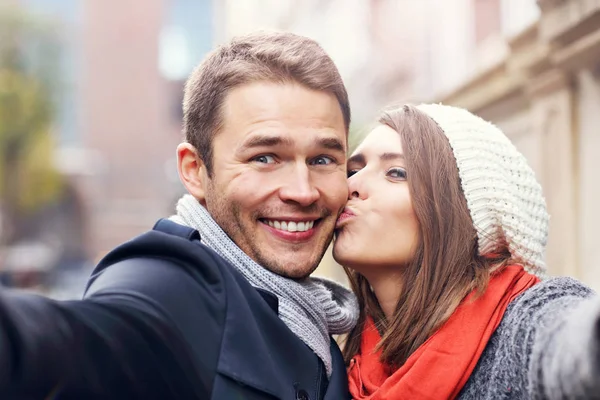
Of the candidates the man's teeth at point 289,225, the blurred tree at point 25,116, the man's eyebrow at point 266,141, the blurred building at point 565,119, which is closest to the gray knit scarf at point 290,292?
the man's teeth at point 289,225

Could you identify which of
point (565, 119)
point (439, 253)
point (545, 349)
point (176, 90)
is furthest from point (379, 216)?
point (176, 90)

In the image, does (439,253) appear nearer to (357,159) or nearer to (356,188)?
(356,188)

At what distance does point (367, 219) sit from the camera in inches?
112

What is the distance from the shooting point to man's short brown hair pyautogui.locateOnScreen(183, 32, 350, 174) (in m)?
2.63

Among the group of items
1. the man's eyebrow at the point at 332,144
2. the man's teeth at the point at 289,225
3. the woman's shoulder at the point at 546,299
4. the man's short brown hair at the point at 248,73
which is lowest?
the woman's shoulder at the point at 546,299

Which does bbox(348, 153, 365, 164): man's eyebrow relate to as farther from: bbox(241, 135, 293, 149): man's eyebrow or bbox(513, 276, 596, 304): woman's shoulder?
bbox(513, 276, 596, 304): woman's shoulder

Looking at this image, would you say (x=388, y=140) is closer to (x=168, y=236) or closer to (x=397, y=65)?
(x=168, y=236)

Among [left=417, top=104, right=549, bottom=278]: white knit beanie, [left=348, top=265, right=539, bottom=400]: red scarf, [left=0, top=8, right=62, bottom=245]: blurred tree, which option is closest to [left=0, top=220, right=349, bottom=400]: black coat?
[left=348, top=265, right=539, bottom=400]: red scarf

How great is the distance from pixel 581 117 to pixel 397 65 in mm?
10662

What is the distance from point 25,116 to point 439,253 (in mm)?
31007

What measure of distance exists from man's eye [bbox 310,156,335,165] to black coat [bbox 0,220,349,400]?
536 millimetres

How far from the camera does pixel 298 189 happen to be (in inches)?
102

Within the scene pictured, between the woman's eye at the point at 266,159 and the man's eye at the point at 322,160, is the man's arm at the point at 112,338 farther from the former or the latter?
the man's eye at the point at 322,160

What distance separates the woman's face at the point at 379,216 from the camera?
281 centimetres
